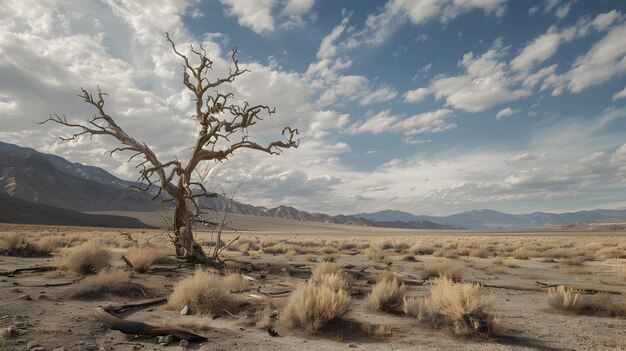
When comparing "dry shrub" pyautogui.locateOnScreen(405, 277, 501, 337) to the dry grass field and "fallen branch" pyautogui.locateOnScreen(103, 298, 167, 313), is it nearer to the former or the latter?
the dry grass field

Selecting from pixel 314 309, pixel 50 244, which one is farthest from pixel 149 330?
pixel 50 244

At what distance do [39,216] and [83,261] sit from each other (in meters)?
92.0

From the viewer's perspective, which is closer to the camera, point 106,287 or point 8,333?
point 8,333

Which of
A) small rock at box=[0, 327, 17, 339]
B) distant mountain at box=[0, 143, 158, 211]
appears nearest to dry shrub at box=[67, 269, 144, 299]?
small rock at box=[0, 327, 17, 339]

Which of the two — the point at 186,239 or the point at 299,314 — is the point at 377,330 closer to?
the point at 299,314

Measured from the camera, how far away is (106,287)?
30.1 feet

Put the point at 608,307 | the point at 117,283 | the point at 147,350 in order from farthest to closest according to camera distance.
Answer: the point at 117,283 < the point at 608,307 < the point at 147,350

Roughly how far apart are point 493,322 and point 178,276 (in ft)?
29.3

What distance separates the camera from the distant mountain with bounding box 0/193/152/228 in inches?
3182

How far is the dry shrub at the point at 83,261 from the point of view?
1177 centimetres

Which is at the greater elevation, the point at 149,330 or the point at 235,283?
the point at 235,283

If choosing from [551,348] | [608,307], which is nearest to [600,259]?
[608,307]

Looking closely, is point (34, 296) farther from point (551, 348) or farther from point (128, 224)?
point (128, 224)

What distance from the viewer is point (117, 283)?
9383 mm
